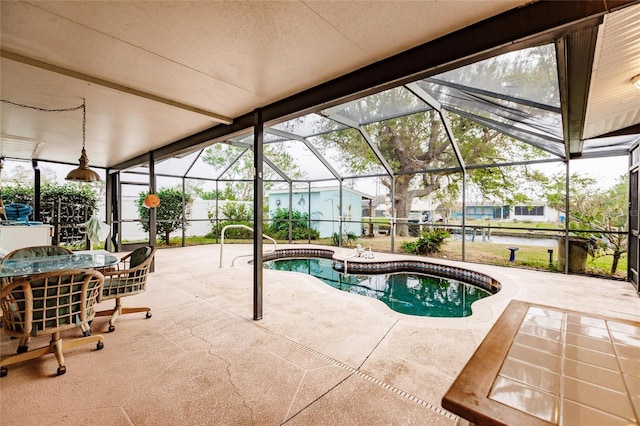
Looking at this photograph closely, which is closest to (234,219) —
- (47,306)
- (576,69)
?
(47,306)

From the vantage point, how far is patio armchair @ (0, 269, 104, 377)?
6.45ft

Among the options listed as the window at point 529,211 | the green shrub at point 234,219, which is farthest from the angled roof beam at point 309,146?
the window at point 529,211

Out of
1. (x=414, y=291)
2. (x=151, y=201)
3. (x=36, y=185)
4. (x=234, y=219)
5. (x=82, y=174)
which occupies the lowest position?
(x=414, y=291)

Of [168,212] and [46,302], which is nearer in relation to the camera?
[46,302]

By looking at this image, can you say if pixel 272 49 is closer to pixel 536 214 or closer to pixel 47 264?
pixel 47 264

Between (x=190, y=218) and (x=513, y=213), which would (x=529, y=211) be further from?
(x=190, y=218)

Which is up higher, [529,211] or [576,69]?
[576,69]

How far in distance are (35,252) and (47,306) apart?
6.32 feet

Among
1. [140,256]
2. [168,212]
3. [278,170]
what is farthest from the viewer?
[168,212]

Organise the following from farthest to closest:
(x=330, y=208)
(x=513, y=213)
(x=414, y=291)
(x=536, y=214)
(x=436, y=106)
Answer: (x=330, y=208) → (x=513, y=213) → (x=536, y=214) → (x=414, y=291) → (x=436, y=106)

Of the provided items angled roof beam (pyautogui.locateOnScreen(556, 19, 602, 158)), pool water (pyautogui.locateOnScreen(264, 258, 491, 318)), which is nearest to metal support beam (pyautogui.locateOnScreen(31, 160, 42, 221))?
pool water (pyautogui.locateOnScreen(264, 258, 491, 318))

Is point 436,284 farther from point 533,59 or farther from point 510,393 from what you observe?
point 510,393

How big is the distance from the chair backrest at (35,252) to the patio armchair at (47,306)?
4.51ft

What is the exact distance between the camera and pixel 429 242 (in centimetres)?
760
